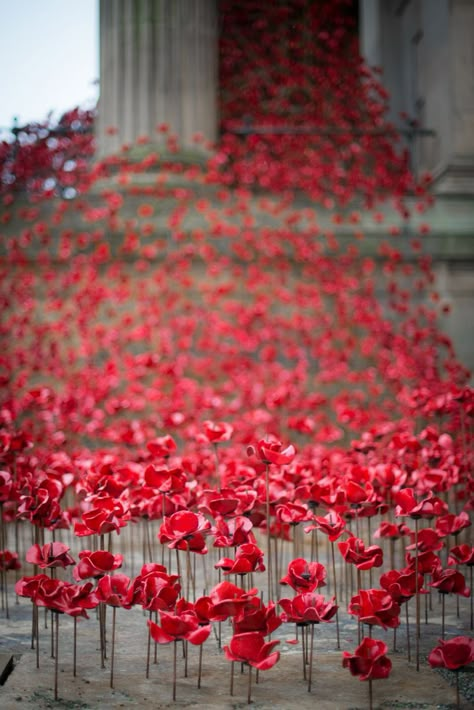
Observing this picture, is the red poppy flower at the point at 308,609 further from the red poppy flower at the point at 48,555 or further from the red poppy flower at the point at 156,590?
the red poppy flower at the point at 48,555

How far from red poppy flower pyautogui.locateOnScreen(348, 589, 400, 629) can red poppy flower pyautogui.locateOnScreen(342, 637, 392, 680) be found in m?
0.15

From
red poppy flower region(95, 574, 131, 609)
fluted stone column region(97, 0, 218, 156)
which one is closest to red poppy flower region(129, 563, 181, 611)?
red poppy flower region(95, 574, 131, 609)

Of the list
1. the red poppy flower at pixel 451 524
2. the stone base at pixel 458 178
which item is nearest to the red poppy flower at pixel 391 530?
the red poppy flower at pixel 451 524

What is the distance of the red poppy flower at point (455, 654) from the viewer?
7.75ft

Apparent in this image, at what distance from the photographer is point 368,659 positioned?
240 centimetres

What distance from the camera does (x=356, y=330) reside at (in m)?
9.56

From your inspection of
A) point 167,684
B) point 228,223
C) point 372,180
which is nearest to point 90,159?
point 228,223

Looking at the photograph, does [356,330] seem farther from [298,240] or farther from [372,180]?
[372,180]

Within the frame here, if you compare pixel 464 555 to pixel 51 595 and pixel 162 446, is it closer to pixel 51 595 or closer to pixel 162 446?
pixel 162 446

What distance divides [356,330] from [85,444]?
328 cm

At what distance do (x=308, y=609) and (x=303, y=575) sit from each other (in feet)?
0.52

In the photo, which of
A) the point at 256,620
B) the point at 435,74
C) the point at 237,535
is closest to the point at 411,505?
the point at 237,535

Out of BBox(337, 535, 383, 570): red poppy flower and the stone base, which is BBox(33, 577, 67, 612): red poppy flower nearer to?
BBox(337, 535, 383, 570): red poppy flower

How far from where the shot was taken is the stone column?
10.3 metres
